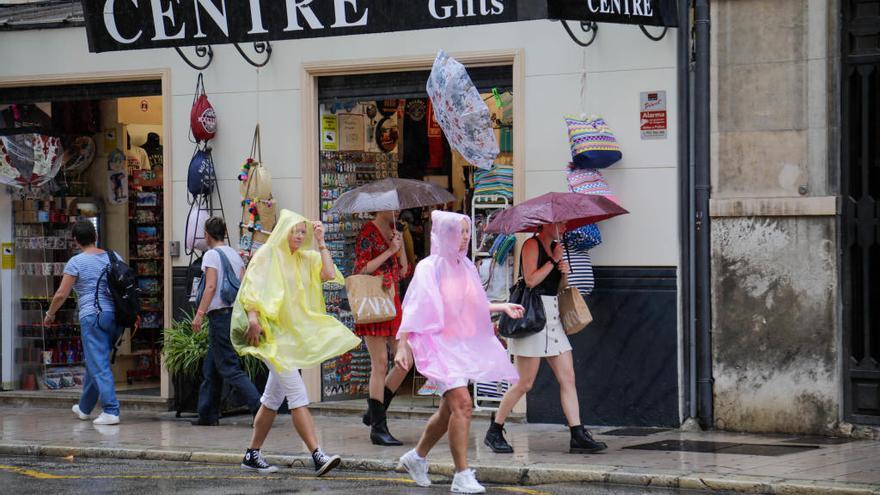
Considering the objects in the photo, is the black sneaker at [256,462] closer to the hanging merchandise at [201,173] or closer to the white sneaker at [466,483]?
the white sneaker at [466,483]

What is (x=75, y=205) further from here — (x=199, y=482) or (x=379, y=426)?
(x=199, y=482)

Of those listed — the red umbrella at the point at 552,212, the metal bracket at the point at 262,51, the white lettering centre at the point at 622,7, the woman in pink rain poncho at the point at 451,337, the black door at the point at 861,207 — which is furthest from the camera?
the metal bracket at the point at 262,51

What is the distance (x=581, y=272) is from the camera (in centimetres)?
1230

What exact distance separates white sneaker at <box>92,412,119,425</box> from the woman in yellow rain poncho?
3362 mm

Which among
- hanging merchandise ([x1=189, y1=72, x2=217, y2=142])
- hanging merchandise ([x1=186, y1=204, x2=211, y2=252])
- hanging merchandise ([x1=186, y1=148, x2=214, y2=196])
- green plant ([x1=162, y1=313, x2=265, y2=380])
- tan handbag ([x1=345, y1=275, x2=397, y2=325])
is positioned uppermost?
hanging merchandise ([x1=189, y1=72, x2=217, y2=142])

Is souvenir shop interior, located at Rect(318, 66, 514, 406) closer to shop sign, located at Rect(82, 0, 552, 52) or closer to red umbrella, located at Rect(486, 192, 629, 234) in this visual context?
shop sign, located at Rect(82, 0, 552, 52)

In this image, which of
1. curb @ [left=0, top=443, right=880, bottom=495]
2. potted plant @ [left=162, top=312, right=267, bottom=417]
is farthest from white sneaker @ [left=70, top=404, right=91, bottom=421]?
curb @ [left=0, top=443, right=880, bottom=495]

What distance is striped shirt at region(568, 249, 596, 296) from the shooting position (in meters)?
12.3

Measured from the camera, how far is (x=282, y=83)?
14.2 m

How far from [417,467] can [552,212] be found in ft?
7.58

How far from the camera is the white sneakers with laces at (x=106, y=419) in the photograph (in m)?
13.4

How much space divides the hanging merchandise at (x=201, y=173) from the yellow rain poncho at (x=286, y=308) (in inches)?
161

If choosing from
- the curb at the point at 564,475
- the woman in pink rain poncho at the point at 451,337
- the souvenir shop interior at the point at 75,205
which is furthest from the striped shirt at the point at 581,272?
the souvenir shop interior at the point at 75,205

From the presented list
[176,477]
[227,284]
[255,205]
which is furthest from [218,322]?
[176,477]
